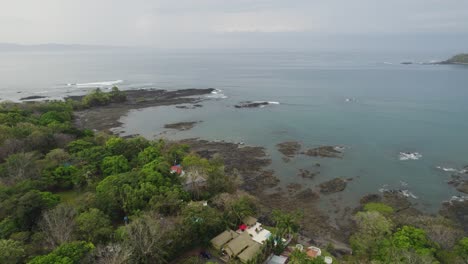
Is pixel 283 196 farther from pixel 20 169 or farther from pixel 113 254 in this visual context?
pixel 20 169

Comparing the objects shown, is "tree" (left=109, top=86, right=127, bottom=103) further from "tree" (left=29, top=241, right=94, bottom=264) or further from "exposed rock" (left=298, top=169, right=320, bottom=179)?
"tree" (left=29, top=241, right=94, bottom=264)

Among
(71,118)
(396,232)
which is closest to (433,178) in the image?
(396,232)

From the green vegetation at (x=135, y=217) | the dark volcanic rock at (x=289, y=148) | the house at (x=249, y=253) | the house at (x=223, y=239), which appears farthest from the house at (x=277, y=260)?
the dark volcanic rock at (x=289, y=148)

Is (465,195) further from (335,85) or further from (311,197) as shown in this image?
(335,85)

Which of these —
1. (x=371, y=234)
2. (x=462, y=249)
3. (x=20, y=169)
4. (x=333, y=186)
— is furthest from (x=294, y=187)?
(x=20, y=169)

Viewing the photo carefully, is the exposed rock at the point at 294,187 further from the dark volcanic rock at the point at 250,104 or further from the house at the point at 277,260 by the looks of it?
the dark volcanic rock at the point at 250,104
